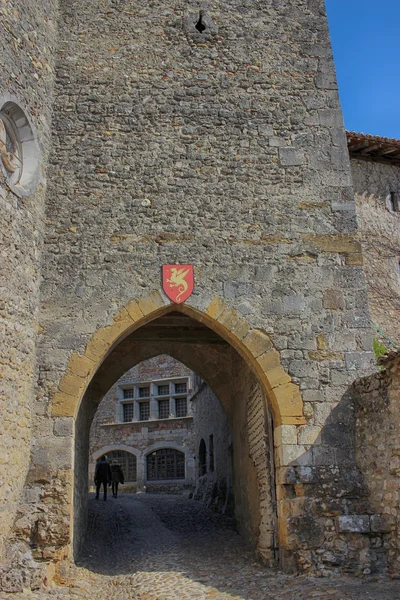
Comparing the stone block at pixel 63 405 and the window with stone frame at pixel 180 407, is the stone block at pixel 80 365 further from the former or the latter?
the window with stone frame at pixel 180 407

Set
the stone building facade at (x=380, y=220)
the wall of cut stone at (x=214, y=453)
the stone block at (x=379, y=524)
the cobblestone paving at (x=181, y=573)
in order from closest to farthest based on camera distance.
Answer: the cobblestone paving at (x=181, y=573)
the stone block at (x=379, y=524)
the wall of cut stone at (x=214, y=453)
the stone building facade at (x=380, y=220)

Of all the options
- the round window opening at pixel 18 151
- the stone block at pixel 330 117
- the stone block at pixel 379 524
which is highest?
the stone block at pixel 330 117

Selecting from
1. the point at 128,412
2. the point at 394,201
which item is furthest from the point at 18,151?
the point at 128,412

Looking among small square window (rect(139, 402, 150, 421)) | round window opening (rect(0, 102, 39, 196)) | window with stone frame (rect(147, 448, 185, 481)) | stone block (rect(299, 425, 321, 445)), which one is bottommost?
window with stone frame (rect(147, 448, 185, 481))

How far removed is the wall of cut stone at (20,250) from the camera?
5.82m

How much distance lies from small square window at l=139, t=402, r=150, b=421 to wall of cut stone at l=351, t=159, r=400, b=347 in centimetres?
1003

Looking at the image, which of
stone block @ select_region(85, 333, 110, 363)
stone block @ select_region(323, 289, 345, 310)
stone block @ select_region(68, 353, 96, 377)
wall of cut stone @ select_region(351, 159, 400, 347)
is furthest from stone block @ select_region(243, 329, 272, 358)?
wall of cut stone @ select_region(351, 159, 400, 347)

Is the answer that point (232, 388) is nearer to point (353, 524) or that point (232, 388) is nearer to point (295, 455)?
point (295, 455)

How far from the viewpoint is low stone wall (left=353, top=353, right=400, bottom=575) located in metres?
6.03

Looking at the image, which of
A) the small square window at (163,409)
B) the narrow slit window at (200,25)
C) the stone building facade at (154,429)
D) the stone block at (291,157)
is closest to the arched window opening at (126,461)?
the stone building facade at (154,429)

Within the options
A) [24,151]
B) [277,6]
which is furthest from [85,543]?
[277,6]

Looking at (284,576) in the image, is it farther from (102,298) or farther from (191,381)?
(191,381)

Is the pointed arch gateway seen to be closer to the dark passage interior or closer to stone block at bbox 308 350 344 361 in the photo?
the dark passage interior

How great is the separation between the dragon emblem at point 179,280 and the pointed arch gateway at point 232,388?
0.18 m
